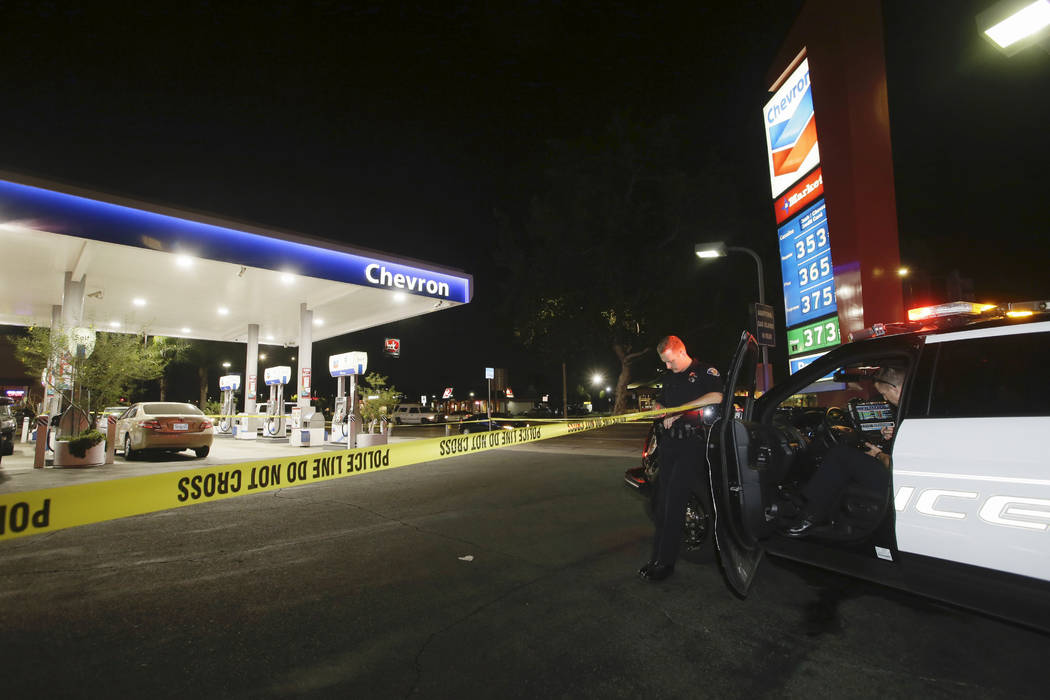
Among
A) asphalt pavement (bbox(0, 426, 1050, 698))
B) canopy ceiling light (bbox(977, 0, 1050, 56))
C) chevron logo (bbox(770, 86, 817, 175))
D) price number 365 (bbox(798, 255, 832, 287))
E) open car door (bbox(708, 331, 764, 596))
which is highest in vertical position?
chevron logo (bbox(770, 86, 817, 175))

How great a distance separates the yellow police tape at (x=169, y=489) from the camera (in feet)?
8.73

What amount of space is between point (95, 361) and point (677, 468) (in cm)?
1376

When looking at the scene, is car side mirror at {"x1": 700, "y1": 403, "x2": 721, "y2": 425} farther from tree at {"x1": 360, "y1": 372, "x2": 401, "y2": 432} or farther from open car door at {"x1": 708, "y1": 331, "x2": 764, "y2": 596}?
tree at {"x1": 360, "y1": 372, "x2": 401, "y2": 432}

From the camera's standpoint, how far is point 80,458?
1090 cm

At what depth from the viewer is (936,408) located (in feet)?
8.79

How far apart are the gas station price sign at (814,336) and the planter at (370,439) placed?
12.1 m

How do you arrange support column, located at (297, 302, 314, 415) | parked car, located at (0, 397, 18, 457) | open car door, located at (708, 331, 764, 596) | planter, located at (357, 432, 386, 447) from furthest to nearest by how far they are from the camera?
support column, located at (297, 302, 314, 415) → planter, located at (357, 432, 386, 447) → parked car, located at (0, 397, 18, 457) → open car door, located at (708, 331, 764, 596)

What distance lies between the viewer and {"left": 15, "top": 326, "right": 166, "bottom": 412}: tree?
11.2m

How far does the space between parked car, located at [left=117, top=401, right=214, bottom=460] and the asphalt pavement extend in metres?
6.91

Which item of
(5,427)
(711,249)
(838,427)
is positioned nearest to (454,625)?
(838,427)

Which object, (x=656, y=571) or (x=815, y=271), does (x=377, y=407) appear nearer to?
(x=815, y=271)

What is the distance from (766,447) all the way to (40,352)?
48.0 feet

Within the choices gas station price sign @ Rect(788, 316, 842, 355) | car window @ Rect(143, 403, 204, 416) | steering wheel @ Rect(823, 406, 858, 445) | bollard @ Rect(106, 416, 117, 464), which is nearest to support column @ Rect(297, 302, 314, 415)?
car window @ Rect(143, 403, 204, 416)

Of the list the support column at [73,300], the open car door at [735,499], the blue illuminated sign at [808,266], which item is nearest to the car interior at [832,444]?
the open car door at [735,499]
